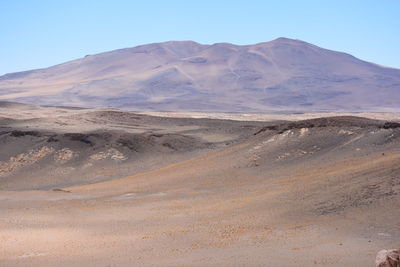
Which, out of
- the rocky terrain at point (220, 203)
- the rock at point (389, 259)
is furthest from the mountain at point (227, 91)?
the rock at point (389, 259)

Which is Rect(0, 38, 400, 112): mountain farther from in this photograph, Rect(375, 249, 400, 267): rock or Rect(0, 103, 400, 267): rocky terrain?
Rect(375, 249, 400, 267): rock

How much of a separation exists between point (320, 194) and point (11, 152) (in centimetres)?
2829

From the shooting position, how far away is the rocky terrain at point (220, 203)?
42.7ft

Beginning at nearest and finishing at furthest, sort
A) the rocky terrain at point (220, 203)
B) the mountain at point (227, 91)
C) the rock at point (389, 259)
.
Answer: the rock at point (389, 259), the rocky terrain at point (220, 203), the mountain at point (227, 91)

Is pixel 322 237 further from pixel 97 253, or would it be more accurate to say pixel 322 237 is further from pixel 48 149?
pixel 48 149

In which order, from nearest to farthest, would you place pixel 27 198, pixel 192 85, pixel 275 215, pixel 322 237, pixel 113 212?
pixel 322 237 < pixel 275 215 < pixel 113 212 < pixel 27 198 < pixel 192 85

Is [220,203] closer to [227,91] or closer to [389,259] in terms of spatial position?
[389,259]

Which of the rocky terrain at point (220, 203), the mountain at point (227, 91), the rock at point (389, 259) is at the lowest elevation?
the rocky terrain at point (220, 203)

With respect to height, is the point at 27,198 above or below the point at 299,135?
below

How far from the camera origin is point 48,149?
40.2 meters

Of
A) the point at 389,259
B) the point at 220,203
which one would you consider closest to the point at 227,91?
the point at 220,203

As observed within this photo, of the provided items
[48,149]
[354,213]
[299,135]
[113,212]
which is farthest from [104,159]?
[354,213]

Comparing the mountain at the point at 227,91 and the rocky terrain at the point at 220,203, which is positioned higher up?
the mountain at the point at 227,91

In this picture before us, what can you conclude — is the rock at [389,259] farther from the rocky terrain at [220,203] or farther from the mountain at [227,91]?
the mountain at [227,91]
